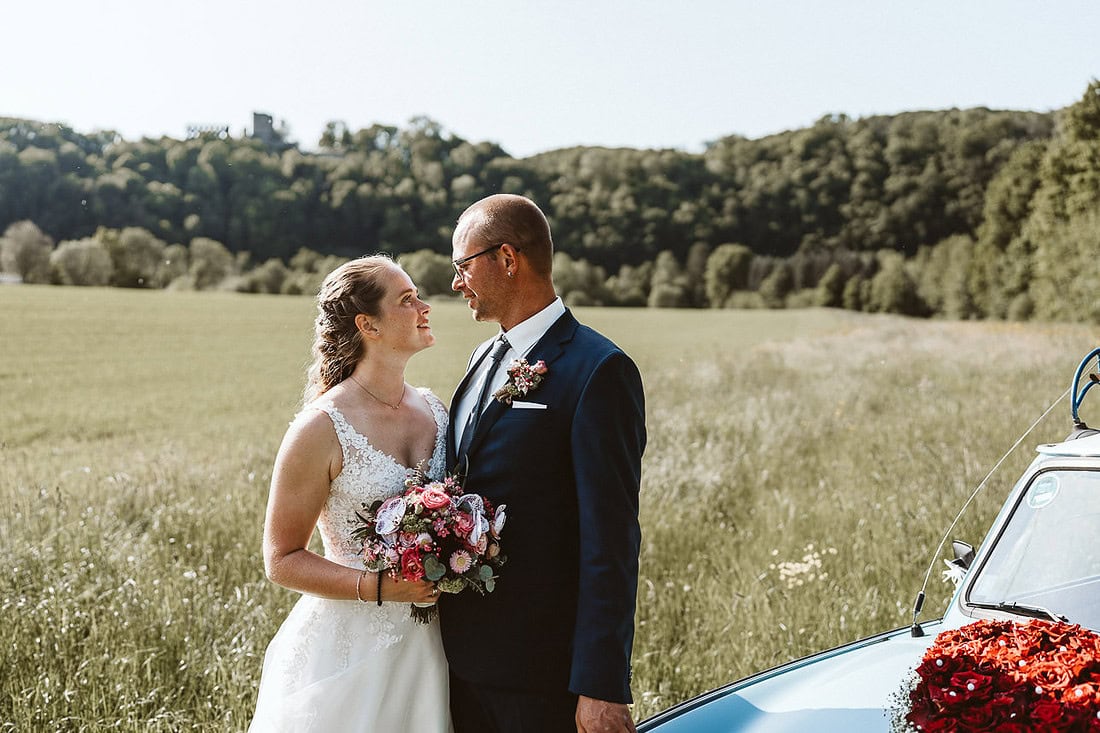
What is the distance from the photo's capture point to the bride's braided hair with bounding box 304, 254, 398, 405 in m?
2.79

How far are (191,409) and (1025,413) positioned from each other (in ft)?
56.1

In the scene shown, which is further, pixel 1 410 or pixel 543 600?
pixel 1 410

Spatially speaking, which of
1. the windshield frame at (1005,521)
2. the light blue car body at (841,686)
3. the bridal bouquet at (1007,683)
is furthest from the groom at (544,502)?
the windshield frame at (1005,521)

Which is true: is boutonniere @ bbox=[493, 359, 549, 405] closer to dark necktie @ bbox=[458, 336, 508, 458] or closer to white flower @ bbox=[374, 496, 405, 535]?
dark necktie @ bbox=[458, 336, 508, 458]

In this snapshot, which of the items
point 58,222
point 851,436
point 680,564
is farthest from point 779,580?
point 58,222

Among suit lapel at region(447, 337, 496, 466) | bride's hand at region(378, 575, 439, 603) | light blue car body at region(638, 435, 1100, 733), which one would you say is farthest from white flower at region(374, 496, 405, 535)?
light blue car body at region(638, 435, 1100, 733)

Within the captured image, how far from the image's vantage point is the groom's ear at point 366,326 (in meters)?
2.78

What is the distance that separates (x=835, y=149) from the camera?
123 feet

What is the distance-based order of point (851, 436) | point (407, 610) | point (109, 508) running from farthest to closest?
point (851, 436), point (109, 508), point (407, 610)

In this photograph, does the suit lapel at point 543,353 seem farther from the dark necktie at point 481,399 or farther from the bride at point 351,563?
the bride at point 351,563

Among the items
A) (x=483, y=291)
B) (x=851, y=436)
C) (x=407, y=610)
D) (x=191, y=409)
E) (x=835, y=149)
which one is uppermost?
(x=835, y=149)

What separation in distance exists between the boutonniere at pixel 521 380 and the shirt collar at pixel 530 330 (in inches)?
3.6

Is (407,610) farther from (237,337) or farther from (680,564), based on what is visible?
(237,337)

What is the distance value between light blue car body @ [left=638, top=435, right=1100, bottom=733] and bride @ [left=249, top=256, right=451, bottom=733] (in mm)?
724
